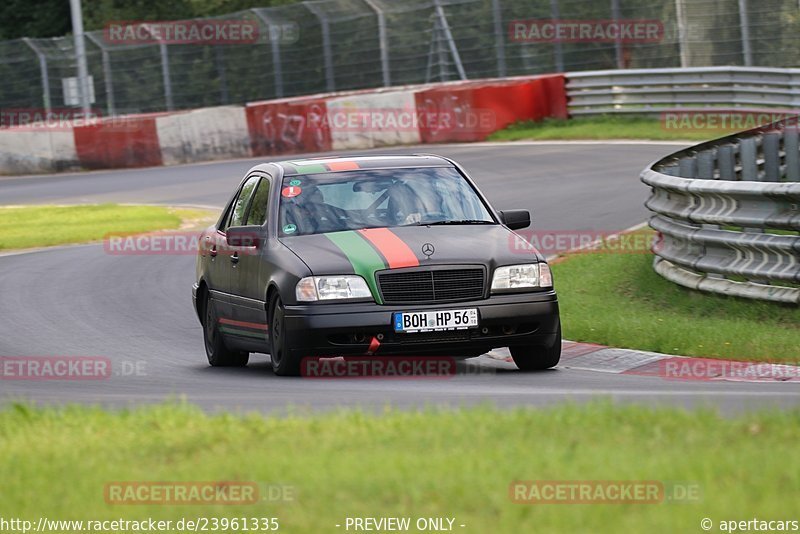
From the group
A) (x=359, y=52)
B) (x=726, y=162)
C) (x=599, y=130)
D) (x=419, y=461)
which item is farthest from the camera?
(x=359, y=52)

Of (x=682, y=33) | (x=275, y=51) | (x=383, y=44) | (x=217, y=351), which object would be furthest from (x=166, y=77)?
(x=217, y=351)

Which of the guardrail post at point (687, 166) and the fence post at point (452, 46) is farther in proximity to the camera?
the fence post at point (452, 46)

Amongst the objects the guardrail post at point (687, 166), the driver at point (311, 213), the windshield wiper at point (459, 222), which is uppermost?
the driver at point (311, 213)

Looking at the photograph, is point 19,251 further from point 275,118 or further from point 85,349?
point 275,118

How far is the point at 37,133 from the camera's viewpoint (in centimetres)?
3369

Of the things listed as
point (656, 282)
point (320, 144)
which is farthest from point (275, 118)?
point (656, 282)

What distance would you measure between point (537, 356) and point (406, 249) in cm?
117

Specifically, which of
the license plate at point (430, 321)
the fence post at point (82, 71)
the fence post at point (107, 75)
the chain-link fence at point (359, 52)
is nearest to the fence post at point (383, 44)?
the chain-link fence at point (359, 52)

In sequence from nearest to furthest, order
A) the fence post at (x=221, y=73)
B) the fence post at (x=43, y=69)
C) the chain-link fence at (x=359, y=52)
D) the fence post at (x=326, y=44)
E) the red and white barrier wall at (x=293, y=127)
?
the chain-link fence at (x=359, y=52)
the red and white barrier wall at (x=293, y=127)
the fence post at (x=326, y=44)
the fence post at (x=221, y=73)
the fence post at (x=43, y=69)

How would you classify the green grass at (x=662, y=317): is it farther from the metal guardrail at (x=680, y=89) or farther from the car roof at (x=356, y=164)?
the metal guardrail at (x=680, y=89)

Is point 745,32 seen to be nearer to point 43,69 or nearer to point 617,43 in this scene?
point 617,43

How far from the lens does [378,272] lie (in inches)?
381

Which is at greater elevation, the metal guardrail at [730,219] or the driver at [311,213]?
the driver at [311,213]

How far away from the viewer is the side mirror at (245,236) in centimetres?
1064
